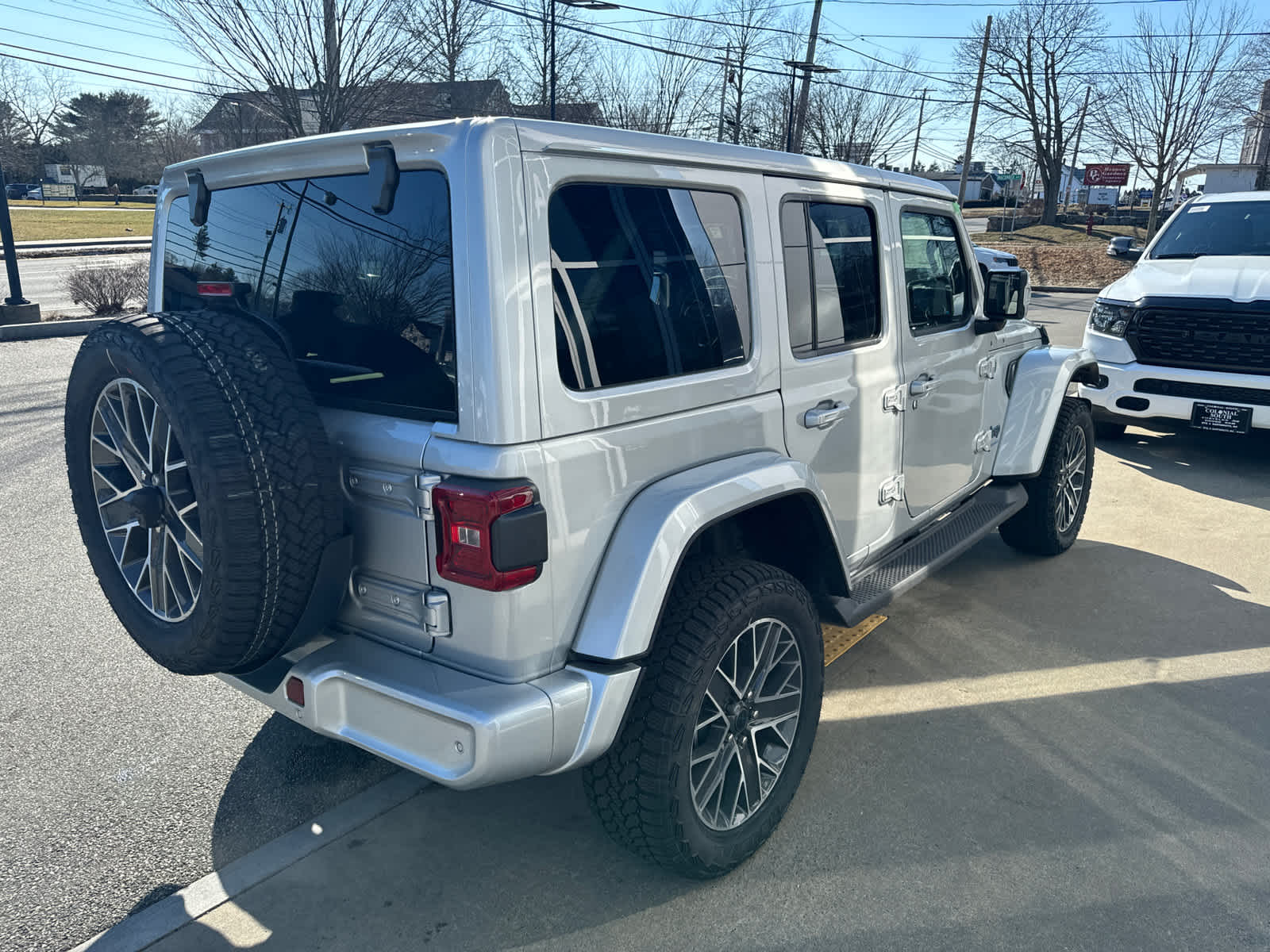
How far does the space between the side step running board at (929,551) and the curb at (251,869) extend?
5.26ft

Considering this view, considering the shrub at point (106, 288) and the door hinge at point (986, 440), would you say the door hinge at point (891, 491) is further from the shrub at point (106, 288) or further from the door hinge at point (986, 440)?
the shrub at point (106, 288)

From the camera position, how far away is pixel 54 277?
20.0 m

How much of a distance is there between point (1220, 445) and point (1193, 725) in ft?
17.4

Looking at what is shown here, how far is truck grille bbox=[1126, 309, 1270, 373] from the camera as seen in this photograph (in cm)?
648

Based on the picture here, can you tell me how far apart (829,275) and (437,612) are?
1.76 metres

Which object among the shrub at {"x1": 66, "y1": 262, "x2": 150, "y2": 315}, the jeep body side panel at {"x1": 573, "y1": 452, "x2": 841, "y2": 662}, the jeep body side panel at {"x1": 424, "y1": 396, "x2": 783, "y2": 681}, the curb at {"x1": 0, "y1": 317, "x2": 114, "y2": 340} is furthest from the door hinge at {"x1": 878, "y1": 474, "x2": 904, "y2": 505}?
the shrub at {"x1": 66, "y1": 262, "x2": 150, "y2": 315}

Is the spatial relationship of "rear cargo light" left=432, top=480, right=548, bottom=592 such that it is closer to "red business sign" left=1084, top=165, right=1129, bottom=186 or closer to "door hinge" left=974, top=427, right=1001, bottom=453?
"door hinge" left=974, top=427, right=1001, bottom=453

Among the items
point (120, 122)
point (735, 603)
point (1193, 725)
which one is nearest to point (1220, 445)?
point (1193, 725)

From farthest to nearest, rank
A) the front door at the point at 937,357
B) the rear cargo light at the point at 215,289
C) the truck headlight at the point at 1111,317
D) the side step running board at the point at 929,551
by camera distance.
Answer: the truck headlight at the point at 1111,317 → the front door at the point at 937,357 → the side step running board at the point at 929,551 → the rear cargo light at the point at 215,289

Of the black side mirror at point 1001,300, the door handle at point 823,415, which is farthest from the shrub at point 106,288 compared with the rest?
the door handle at point 823,415

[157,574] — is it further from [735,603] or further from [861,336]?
[861,336]

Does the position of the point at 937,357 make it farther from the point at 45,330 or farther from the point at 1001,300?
the point at 45,330

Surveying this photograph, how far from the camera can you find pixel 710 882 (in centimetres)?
267

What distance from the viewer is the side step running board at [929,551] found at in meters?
3.27
